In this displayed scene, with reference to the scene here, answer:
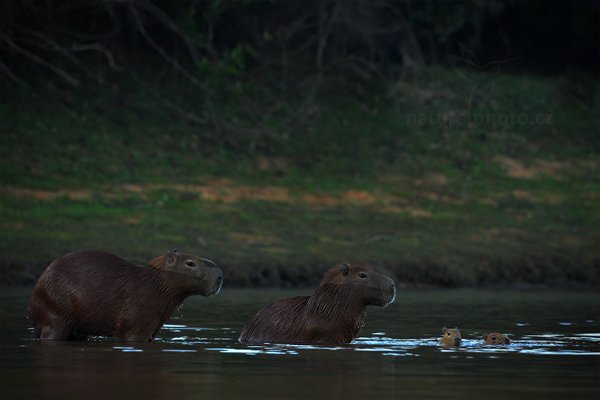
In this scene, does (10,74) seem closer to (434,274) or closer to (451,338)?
(434,274)

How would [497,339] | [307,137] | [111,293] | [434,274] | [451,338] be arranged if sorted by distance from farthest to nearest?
[307,137] < [434,274] < [111,293] < [497,339] < [451,338]

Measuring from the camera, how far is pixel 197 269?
18688mm

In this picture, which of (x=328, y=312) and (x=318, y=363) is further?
(x=328, y=312)

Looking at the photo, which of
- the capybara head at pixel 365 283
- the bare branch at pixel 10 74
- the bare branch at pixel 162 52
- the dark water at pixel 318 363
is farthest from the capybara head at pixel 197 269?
the bare branch at pixel 10 74

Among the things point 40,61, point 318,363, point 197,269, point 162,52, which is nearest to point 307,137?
point 162,52

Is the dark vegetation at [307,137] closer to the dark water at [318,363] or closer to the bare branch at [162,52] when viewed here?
the bare branch at [162,52]

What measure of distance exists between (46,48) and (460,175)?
459 inches

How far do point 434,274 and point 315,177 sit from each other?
823 cm

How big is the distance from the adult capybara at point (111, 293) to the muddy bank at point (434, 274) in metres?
11.8

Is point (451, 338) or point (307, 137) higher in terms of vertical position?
point (307, 137)

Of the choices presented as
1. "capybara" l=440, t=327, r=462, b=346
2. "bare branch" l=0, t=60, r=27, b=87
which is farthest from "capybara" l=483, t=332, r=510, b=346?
"bare branch" l=0, t=60, r=27, b=87

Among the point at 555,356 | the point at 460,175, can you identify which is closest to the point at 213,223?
the point at 460,175

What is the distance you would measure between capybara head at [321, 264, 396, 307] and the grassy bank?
1301 cm

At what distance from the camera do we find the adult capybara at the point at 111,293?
18.4 meters
